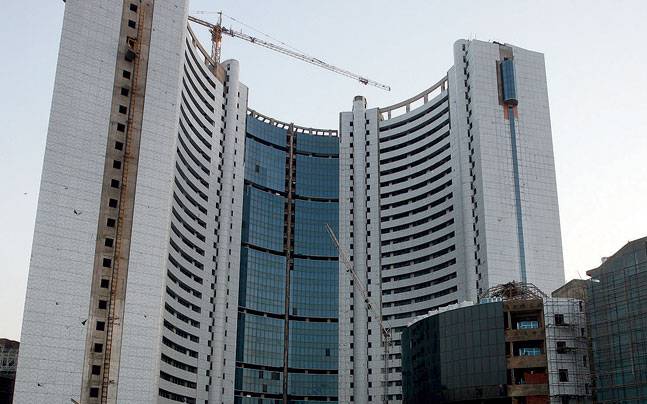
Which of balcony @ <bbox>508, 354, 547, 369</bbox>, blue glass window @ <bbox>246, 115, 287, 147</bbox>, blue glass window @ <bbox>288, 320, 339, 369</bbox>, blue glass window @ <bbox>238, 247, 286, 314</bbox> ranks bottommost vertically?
balcony @ <bbox>508, 354, 547, 369</bbox>

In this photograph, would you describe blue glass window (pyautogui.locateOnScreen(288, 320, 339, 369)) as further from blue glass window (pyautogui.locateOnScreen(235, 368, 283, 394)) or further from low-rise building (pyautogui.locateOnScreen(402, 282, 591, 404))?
low-rise building (pyautogui.locateOnScreen(402, 282, 591, 404))

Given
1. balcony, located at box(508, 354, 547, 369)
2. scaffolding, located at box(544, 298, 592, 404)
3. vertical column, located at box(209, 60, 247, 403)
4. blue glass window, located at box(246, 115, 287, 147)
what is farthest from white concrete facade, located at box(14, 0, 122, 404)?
scaffolding, located at box(544, 298, 592, 404)

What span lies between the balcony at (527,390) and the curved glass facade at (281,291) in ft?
279

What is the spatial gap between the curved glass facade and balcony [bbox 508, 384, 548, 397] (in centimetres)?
8492

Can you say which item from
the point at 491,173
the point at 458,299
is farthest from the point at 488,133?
the point at 458,299

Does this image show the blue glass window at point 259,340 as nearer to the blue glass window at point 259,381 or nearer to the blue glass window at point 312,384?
the blue glass window at point 259,381

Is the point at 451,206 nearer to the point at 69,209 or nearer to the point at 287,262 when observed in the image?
the point at 287,262

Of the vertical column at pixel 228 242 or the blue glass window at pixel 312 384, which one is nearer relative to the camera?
the vertical column at pixel 228 242

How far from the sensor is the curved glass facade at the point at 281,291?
7003 inches

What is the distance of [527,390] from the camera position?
100188 mm

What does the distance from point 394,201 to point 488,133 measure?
127 feet

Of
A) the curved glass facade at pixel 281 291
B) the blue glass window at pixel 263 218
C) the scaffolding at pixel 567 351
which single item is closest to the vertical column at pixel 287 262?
the curved glass facade at pixel 281 291

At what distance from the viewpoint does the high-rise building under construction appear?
380 ft

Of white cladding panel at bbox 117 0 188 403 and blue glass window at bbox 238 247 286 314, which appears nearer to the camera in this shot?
white cladding panel at bbox 117 0 188 403
